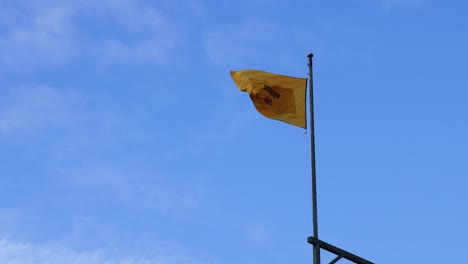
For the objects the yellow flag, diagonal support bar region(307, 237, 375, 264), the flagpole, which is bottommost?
diagonal support bar region(307, 237, 375, 264)

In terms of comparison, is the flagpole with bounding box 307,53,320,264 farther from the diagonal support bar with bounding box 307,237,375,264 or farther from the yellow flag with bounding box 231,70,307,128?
the yellow flag with bounding box 231,70,307,128

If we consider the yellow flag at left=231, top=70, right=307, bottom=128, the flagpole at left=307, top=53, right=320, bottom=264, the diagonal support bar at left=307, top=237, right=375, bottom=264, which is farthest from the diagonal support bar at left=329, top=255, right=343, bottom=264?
the yellow flag at left=231, top=70, right=307, bottom=128

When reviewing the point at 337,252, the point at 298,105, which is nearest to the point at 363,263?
the point at 337,252

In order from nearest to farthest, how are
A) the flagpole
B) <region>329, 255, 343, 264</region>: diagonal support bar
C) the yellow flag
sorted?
the flagpole, <region>329, 255, 343, 264</region>: diagonal support bar, the yellow flag

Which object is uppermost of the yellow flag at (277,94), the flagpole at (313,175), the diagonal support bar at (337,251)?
the yellow flag at (277,94)

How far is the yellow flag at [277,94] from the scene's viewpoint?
2130cm

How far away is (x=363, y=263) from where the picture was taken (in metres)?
18.4

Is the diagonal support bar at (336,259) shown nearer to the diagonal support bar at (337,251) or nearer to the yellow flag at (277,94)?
the diagonal support bar at (337,251)

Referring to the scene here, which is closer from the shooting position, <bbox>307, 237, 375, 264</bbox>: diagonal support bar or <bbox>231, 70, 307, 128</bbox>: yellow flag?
<bbox>307, 237, 375, 264</bbox>: diagonal support bar

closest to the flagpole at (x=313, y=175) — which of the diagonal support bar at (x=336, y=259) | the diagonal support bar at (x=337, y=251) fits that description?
the diagonal support bar at (x=337, y=251)

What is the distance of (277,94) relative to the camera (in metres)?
21.5

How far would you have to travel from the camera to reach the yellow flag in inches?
838

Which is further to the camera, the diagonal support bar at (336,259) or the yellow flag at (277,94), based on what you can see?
the yellow flag at (277,94)

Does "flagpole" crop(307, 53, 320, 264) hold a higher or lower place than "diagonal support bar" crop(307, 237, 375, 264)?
higher
